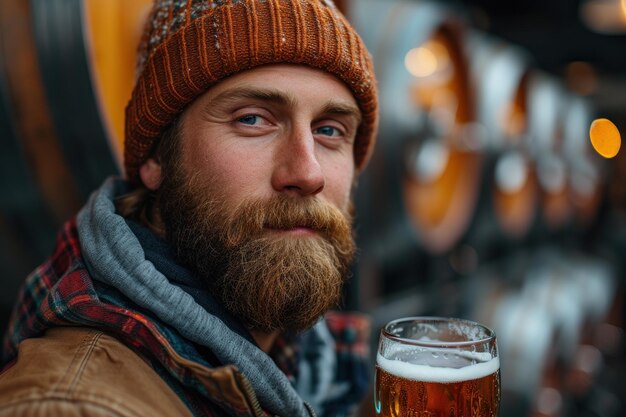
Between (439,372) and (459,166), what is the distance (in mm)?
2178

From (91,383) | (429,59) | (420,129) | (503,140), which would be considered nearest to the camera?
(91,383)

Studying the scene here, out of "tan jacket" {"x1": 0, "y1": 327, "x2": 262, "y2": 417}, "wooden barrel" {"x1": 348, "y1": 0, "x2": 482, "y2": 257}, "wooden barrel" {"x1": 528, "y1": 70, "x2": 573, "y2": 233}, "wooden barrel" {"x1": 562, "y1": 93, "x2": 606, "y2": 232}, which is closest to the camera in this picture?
"tan jacket" {"x1": 0, "y1": 327, "x2": 262, "y2": 417}

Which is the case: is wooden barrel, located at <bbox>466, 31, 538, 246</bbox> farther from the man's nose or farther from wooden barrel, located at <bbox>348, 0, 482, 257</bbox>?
the man's nose

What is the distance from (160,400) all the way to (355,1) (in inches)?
56.1

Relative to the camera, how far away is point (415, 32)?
88.3 inches

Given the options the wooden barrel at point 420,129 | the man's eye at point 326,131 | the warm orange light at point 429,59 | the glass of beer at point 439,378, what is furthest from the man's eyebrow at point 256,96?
the warm orange light at point 429,59

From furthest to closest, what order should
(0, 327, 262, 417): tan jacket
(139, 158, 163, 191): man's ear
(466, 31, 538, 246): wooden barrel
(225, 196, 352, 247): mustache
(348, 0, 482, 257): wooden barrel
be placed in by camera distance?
(466, 31, 538, 246): wooden barrel < (348, 0, 482, 257): wooden barrel < (139, 158, 163, 191): man's ear < (225, 196, 352, 247): mustache < (0, 327, 262, 417): tan jacket

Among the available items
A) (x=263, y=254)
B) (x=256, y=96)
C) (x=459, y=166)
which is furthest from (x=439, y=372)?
(x=459, y=166)

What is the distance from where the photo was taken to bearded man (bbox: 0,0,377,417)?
38.6 inches

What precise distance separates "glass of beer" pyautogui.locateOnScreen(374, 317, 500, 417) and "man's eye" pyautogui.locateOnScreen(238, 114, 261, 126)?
0.48 meters

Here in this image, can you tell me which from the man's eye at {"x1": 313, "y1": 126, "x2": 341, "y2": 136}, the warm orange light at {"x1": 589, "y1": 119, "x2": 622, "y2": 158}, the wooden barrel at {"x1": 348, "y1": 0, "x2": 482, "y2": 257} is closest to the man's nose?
the man's eye at {"x1": 313, "y1": 126, "x2": 341, "y2": 136}

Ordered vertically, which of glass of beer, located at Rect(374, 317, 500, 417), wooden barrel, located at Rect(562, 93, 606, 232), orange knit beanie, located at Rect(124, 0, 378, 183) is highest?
orange knit beanie, located at Rect(124, 0, 378, 183)

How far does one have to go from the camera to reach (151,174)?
1.39m

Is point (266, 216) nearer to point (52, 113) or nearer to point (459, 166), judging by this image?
point (52, 113)
